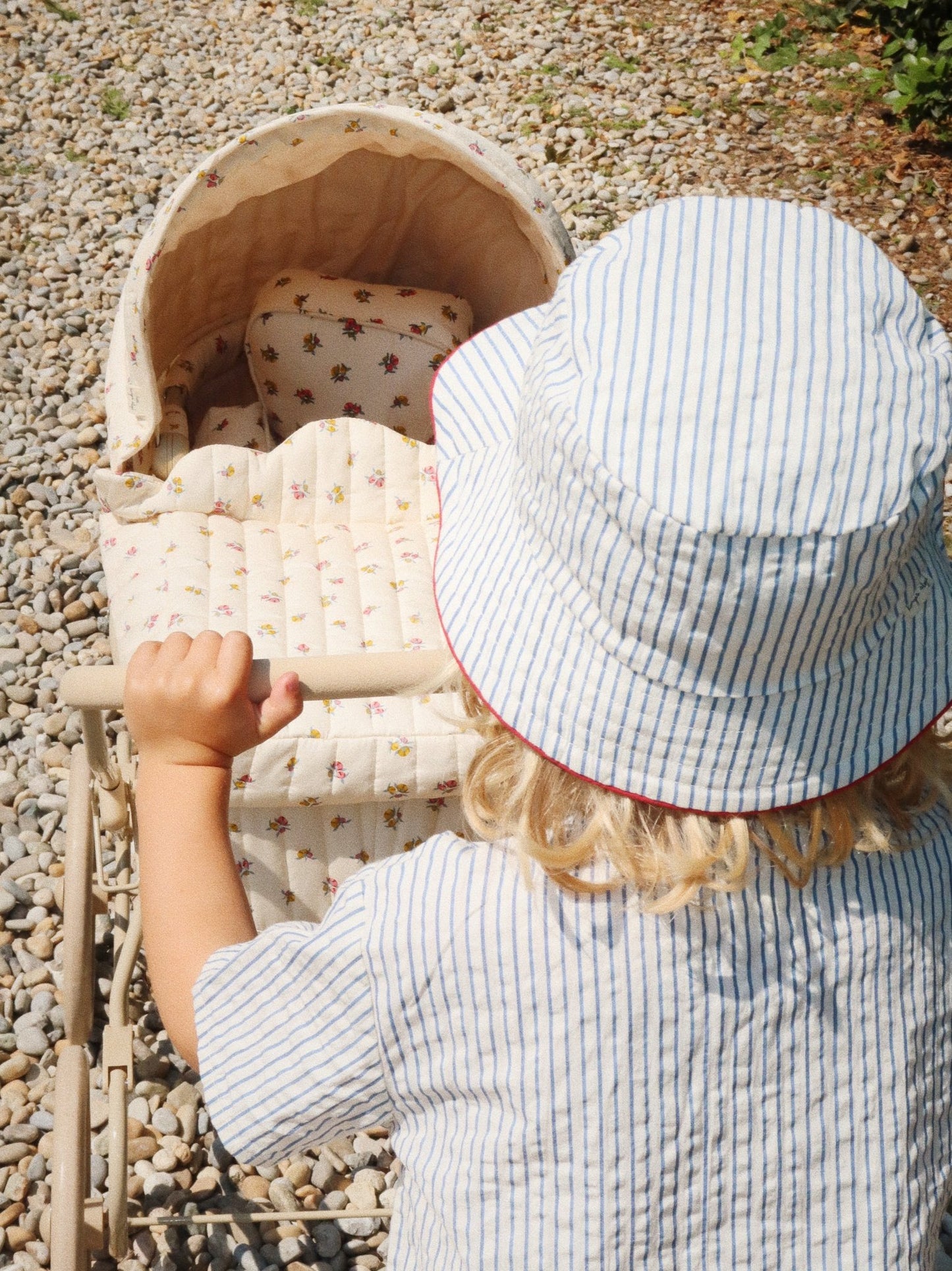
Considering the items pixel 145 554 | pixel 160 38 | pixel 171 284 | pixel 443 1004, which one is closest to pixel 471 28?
pixel 160 38

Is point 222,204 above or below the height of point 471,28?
below

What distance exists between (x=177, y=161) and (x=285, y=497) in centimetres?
211

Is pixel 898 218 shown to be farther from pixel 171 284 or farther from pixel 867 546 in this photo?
pixel 867 546

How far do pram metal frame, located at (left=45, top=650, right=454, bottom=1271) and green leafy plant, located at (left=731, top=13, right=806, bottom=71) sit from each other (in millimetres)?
3318

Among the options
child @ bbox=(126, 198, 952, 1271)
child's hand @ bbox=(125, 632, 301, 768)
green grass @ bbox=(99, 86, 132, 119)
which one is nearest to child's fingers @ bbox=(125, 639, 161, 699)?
child's hand @ bbox=(125, 632, 301, 768)

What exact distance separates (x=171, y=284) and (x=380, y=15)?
266 centimetres

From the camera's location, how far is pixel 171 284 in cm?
187

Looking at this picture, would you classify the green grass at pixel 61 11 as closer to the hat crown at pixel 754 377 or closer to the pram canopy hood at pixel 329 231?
the pram canopy hood at pixel 329 231

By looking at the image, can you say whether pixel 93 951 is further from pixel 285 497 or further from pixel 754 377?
pixel 754 377

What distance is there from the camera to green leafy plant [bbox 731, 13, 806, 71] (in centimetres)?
380

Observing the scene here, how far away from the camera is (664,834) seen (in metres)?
0.78

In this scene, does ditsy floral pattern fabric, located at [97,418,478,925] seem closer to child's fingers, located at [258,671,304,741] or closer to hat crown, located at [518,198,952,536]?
child's fingers, located at [258,671,304,741]

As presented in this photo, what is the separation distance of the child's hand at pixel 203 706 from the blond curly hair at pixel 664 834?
21 cm

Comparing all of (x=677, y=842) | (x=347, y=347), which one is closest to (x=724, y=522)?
(x=677, y=842)
